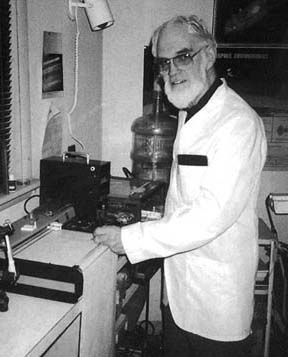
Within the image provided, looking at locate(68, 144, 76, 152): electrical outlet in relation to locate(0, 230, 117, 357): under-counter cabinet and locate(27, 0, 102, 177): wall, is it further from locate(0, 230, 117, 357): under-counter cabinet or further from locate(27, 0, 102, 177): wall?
locate(0, 230, 117, 357): under-counter cabinet

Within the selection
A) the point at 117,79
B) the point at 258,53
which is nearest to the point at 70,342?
the point at 117,79

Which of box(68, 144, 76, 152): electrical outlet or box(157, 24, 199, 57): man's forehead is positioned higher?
box(157, 24, 199, 57): man's forehead

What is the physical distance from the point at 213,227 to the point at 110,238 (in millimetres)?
338

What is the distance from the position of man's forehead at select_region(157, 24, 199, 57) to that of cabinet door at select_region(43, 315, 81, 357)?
0.90m

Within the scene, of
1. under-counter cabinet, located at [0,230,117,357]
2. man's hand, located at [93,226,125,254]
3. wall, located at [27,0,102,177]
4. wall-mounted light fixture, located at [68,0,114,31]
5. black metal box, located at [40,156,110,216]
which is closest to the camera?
under-counter cabinet, located at [0,230,117,357]

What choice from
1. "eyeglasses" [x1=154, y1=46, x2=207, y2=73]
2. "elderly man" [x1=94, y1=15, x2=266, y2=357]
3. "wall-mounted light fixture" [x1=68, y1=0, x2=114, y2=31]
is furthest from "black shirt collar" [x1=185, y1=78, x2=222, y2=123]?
"wall-mounted light fixture" [x1=68, y1=0, x2=114, y2=31]

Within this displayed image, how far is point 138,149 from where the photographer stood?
266 centimetres

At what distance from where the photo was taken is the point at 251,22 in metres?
2.42

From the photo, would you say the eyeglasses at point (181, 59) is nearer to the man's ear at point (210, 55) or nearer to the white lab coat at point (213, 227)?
the man's ear at point (210, 55)

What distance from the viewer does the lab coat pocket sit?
4.59ft

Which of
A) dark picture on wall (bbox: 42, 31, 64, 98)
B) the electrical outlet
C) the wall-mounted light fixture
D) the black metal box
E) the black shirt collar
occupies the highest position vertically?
the wall-mounted light fixture

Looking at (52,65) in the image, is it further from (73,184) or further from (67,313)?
(67,313)

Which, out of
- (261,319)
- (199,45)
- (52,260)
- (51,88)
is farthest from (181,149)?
(261,319)

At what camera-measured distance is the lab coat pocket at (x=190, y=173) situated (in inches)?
55.1
